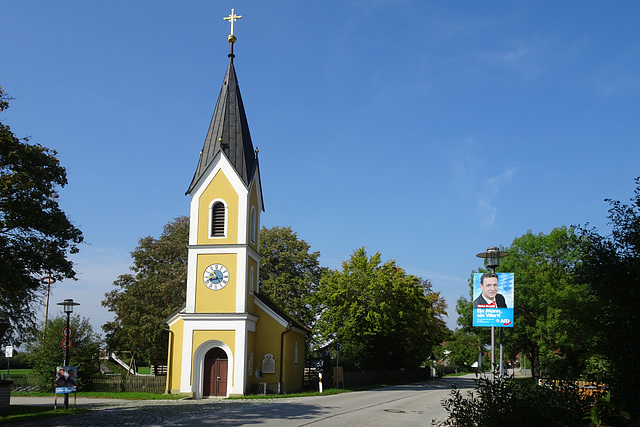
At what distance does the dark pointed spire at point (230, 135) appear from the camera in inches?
1248

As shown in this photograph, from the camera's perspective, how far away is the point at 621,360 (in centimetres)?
647

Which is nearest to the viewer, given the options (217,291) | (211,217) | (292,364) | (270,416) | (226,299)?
(270,416)

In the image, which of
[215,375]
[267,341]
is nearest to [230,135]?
[267,341]

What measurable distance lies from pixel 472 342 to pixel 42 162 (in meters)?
45.5

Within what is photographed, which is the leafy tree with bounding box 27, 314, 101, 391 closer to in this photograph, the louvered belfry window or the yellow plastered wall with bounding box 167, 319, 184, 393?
the yellow plastered wall with bounding box 167, 319, 184, 393

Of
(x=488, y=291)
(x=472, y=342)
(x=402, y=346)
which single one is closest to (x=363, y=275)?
(x=402, y=346)

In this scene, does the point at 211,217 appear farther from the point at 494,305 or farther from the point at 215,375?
the point at 494,305

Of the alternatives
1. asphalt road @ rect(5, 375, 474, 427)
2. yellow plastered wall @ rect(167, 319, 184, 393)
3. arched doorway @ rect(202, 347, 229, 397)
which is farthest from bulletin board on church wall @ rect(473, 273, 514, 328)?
yellow plastered wall @ rect(167, 319, 184, 393)

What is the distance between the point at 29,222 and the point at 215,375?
1482 centimetres

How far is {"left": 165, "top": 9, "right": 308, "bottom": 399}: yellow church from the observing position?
28.9 meters

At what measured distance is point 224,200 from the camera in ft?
101

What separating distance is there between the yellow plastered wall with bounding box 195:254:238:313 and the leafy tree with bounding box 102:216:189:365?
17.1 metres

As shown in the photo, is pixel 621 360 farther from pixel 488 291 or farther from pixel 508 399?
pixel 488 291

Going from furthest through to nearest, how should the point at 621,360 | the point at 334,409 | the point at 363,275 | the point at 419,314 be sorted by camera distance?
the point at 419,314
the point at 363,275
the point at 334,409
the point at 621,360
